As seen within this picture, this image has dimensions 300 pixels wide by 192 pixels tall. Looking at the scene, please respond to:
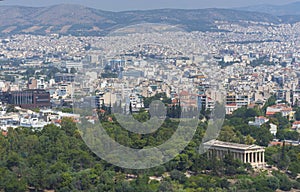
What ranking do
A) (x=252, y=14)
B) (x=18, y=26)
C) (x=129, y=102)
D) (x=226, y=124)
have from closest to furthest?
(x=226, y=124) → (x=129, y=102) → (x=18, y=26) → (x=252, y=14)

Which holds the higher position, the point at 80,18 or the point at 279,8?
the point at 279,8

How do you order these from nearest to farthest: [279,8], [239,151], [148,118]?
1. [148,118]
2. [239,151]
3. [279,8]

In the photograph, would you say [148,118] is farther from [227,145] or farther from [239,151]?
[239,151]

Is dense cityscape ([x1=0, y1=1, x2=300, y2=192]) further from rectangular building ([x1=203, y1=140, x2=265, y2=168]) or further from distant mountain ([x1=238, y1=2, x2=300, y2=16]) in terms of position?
distant mountain ([x1=238, y1=2, x2=300, y2=16])

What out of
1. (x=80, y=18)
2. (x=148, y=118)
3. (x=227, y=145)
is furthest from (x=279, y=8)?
(x=148, y=118)

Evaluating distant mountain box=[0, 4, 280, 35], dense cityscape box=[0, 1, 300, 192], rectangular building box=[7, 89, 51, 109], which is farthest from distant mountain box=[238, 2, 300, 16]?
rectangular building box=[7, 89, 51, 109]

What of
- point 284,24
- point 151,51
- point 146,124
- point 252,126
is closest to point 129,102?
point 151,51

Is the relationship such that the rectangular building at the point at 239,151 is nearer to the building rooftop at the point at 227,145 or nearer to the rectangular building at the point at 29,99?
the building rooftop at the point at 227,145

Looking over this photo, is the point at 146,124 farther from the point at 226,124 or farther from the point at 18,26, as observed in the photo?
the point at 18,26
